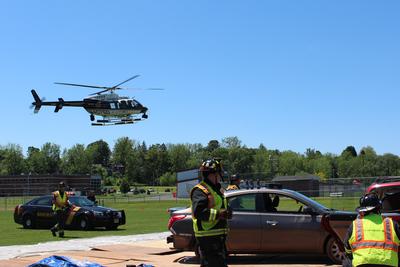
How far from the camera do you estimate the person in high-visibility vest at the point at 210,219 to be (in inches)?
281

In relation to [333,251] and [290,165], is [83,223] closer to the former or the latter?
[333,251]

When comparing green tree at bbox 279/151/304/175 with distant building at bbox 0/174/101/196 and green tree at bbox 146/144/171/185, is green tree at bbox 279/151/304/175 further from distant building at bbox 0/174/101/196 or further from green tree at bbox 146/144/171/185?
distant building at bbox 0/174/101/196

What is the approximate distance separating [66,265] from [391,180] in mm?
6964

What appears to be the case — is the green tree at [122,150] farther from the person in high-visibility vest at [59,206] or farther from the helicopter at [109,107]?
the person in high-visibility vest at [59,206]

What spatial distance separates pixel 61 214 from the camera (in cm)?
1948

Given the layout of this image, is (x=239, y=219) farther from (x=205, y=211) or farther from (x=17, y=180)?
(x=17, y=180)

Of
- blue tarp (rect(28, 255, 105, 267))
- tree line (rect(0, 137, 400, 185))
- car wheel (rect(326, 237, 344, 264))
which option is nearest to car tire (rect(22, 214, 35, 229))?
car wheel (rect(326, 237, 344, 264))

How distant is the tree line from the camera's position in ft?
522

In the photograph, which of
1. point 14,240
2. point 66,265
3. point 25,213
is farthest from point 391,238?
point 25,213

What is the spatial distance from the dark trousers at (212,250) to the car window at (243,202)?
516cm

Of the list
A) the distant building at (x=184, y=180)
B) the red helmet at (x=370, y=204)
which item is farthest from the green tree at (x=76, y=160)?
the red helmet at (x=370, y=204)

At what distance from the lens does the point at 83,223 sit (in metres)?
22.5

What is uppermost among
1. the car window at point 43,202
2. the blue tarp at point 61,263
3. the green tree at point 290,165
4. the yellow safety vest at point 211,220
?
the green tree at point 290,165

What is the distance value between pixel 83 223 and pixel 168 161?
15990 cm
